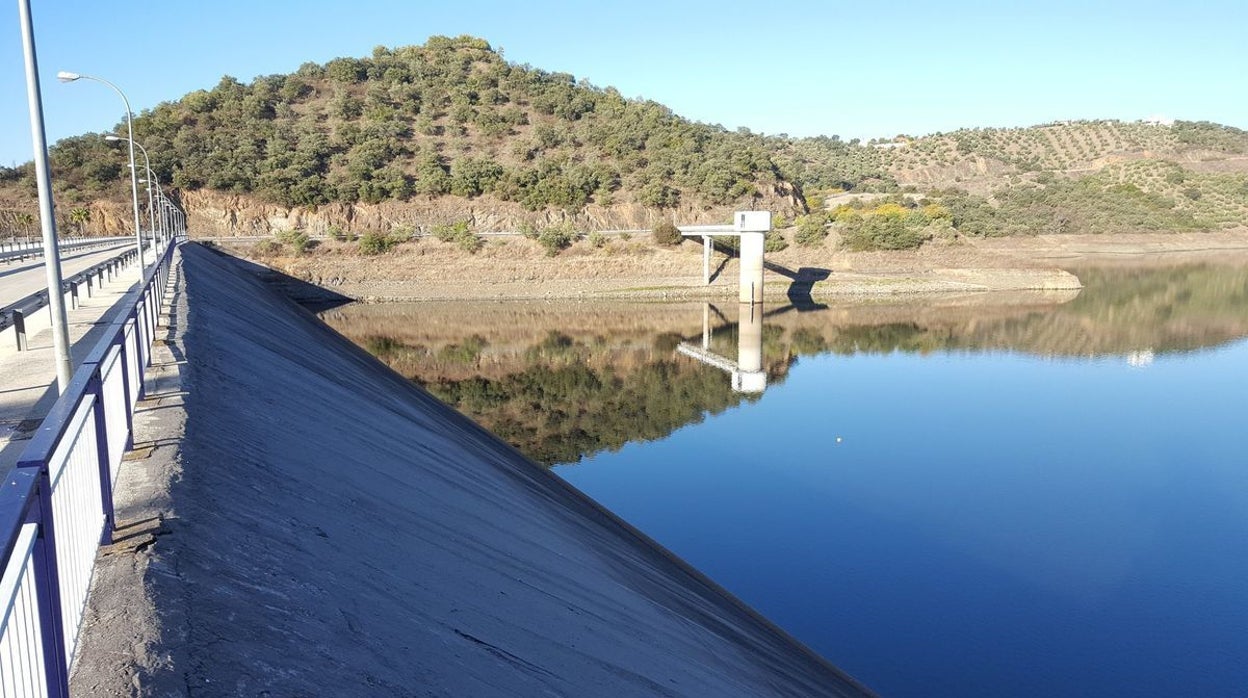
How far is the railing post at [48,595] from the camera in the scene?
117 inches

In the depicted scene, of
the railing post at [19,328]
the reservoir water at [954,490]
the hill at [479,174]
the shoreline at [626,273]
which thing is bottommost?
the reservoir water at [954,490]

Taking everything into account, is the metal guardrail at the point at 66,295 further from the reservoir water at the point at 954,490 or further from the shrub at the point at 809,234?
the shrub at the point at 809,234

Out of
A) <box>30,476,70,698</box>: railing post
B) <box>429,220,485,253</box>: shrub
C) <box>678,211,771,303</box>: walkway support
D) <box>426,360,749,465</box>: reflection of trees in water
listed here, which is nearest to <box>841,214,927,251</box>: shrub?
<box>678,211,771,303</box>: walkway support

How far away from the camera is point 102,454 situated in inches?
186

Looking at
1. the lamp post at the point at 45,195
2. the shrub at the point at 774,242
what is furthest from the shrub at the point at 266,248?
the lamp post at the point at 45,195

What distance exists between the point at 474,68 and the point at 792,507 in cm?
9540

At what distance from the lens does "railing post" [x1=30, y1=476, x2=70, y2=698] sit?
297 cm

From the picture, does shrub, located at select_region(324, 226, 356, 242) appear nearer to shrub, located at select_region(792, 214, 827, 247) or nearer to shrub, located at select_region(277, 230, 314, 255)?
shrub, located at select_region(277, 230, 314, 255)

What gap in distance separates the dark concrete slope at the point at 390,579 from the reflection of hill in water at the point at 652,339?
443 inches

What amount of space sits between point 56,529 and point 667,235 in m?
61.7

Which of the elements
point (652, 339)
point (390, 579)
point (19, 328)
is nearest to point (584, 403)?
point (652, 339)

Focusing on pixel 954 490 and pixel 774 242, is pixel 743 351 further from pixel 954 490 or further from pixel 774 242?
pixel 774 242

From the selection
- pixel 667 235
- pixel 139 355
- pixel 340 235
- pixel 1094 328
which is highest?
pixel 340 235

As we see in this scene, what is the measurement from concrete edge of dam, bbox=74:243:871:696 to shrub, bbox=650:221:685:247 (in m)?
52.0
